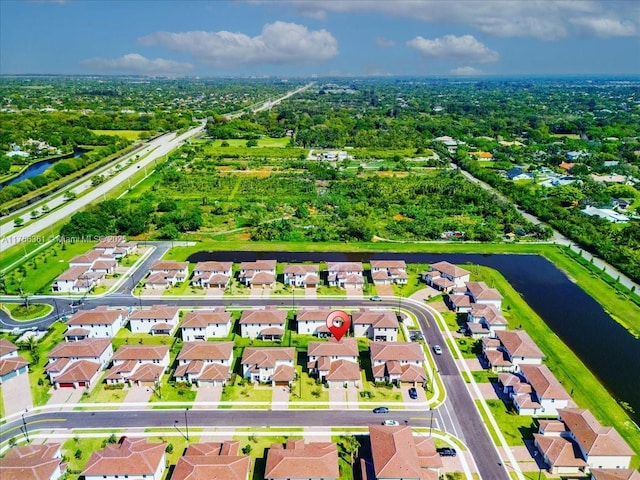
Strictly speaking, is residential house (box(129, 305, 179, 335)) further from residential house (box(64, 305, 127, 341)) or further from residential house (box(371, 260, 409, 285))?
residential house (box(371, 260, 409, 285))

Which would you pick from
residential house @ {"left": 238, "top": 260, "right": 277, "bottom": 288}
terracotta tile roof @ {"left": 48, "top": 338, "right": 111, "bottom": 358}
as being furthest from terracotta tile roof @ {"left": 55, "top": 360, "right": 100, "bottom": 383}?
residential house @ {"left": 238, "top": 260, "right": 277, "bottom": 288}

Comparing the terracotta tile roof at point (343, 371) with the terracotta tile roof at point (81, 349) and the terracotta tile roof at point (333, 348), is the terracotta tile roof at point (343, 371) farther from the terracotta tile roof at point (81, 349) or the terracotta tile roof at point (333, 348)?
the terracotta tile roof at point (81, 349)

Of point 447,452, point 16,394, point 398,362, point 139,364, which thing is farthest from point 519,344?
point 16,394

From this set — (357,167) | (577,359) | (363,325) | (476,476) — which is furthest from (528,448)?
(357,167)

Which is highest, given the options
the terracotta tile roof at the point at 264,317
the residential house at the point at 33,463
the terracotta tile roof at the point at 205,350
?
the terracotta tile roof at the point at 264,317

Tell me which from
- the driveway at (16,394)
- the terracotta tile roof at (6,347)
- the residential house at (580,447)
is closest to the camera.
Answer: the residential house at (580,447)

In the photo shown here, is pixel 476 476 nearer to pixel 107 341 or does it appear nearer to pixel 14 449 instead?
pixel 14 449

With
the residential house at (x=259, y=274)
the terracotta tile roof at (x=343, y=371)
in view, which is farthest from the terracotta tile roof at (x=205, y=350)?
the residential house at (x=259, y=274)
